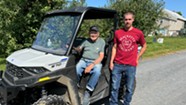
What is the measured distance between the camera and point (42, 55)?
4551 mm

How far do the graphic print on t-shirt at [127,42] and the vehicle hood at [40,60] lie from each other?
42.9 inches

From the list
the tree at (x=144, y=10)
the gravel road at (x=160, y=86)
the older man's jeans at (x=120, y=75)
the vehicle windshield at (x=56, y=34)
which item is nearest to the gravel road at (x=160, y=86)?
the gravel road at (x=160, y=86)

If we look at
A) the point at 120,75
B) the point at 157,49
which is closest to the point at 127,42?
the point at 120,75

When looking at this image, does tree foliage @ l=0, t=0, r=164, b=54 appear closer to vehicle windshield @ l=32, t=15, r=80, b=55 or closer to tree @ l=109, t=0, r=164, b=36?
vehicle windshield @ l=32, t=15, r=80, b=55

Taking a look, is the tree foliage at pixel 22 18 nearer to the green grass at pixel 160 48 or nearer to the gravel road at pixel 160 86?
the gravel road at pixel 160 86

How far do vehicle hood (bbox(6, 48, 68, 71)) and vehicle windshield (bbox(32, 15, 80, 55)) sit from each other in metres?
0.17

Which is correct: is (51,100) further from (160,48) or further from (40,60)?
(160,48)

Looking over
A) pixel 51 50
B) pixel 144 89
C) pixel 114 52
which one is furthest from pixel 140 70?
pixel 51 50

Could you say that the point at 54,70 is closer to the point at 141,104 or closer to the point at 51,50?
the point at 51,50

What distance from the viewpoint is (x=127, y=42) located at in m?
4.79

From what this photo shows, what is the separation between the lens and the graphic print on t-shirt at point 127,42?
4.78 m

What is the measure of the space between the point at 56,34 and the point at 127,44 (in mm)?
1290

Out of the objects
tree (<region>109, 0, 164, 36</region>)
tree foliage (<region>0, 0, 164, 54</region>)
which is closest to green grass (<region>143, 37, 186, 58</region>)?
tree (<region>109, 0, 164, 36</region>)

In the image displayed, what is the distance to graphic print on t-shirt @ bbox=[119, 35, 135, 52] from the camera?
15.7 feet
